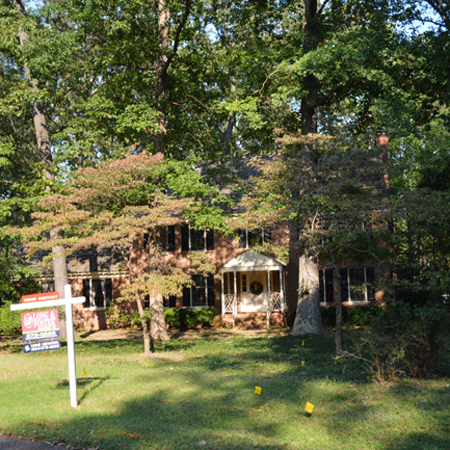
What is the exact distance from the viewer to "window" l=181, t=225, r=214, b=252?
27.3 metres

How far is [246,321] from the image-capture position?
2616 cm

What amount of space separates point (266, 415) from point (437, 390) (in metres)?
3.27

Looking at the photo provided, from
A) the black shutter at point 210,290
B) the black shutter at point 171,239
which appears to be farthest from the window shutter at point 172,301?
the black shutter at point 171,239

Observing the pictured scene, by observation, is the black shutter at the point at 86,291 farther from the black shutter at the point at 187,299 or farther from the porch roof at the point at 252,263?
the porch roof at the point at 252,263

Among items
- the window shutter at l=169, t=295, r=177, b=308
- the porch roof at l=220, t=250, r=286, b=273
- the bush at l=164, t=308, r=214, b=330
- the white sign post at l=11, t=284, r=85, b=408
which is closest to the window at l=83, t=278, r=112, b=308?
the window shutter at l=169, t=295, r=177, b=308

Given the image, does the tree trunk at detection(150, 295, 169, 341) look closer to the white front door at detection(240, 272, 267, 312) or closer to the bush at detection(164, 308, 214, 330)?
the bush at detection(164, 308, 214, 330)

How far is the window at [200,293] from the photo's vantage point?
2697 centimetres

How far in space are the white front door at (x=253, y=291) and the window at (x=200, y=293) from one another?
70.2 inches

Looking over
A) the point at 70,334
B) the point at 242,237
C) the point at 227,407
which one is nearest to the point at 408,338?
the point at 227,407

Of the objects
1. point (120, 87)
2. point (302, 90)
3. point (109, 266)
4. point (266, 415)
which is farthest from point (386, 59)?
point (109, 266)

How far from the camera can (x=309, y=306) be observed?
1962 cm

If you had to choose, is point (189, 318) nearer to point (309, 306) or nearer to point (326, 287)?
point (326, 287)

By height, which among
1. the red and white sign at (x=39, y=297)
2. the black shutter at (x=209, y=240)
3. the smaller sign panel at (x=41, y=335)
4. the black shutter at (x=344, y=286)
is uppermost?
the black shutter at (x=209, y=240)

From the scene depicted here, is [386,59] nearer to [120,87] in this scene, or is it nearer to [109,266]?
[120,87]
